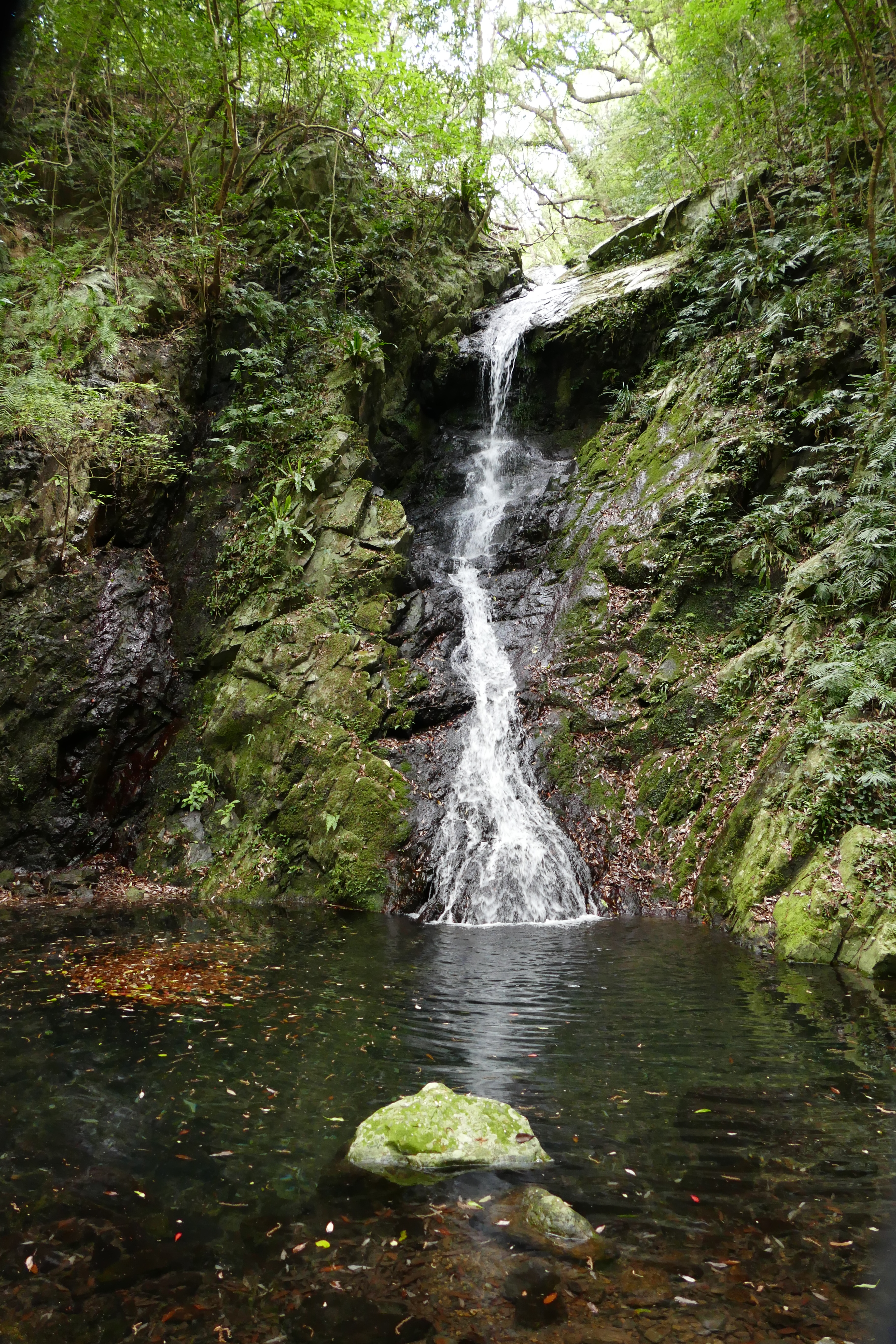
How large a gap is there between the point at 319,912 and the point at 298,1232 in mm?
6502

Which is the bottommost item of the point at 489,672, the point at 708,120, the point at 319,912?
the point at 319,912

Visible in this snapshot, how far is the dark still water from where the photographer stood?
7.73ft

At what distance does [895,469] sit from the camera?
8508 mm

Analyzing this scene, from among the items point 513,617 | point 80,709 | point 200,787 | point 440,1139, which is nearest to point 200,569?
point 80,709

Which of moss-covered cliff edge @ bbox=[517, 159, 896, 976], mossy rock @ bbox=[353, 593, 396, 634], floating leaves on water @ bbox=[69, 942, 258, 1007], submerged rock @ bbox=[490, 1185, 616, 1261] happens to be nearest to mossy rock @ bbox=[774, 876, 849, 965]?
moss-covered cliff edge @ bbox=[517, 159, 896, 976]

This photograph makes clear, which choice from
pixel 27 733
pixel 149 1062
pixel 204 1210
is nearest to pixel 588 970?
pixel 149 1062

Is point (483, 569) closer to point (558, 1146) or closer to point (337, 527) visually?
point (337, 527)

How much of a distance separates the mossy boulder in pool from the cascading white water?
545 cm

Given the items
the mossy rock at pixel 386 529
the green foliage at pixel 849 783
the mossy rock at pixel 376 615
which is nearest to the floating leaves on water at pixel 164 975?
the green foliage at pixel 849 783

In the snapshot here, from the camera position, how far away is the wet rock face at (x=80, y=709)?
408 inches

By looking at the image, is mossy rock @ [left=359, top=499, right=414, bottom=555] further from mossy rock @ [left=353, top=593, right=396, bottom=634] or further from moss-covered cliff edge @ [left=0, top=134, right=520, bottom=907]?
mossy rock @ [left=353, top=593, right=396, bottom=634]

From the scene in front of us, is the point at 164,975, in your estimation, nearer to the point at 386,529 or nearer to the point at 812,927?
the point at 812,927

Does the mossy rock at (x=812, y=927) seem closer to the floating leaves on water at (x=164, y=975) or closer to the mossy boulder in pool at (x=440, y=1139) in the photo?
the mossy boulder in pool at (x=440, y=1139)

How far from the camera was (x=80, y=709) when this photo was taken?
10.9 meters
